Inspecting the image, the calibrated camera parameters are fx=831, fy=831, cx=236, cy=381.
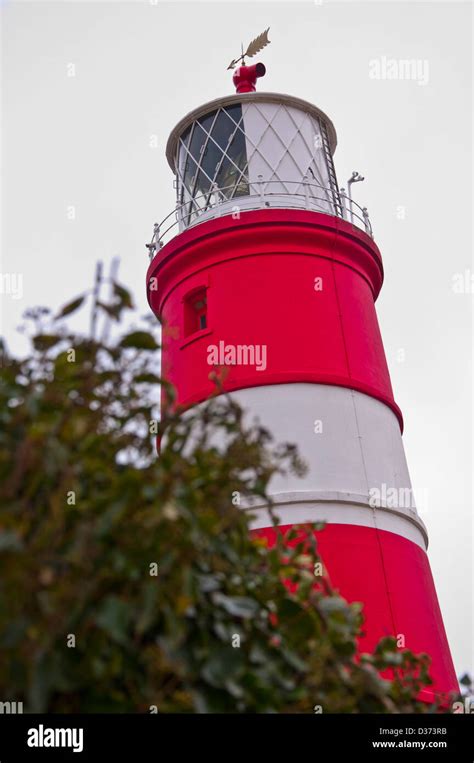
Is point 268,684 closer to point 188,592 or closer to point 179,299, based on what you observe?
point 188,592

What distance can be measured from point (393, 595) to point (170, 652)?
6895 millimetres

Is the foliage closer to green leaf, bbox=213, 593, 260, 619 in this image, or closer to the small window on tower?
green leaf, bbox=213, 593, 260, 619

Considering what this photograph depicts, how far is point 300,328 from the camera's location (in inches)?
→ 365

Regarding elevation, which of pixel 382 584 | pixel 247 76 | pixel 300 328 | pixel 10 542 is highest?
pixel 247 76

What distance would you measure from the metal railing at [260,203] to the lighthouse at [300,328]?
26 millimetres

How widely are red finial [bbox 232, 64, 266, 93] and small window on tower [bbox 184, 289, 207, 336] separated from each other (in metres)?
3.35

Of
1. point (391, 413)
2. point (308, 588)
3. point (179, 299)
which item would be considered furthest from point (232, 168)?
point (308, 588)

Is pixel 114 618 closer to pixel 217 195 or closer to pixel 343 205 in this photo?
pixel 217 195

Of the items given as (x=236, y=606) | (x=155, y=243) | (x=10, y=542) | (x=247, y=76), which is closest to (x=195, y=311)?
(x=155, y=243)

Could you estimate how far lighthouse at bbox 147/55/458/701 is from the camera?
8328 mm

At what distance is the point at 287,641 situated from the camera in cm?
250

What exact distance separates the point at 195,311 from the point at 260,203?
1.55m

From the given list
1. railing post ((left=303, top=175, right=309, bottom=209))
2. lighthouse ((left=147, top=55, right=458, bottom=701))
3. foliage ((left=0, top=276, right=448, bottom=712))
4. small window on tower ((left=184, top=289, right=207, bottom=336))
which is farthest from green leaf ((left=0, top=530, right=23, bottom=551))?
railing post ((left=303, top=175, right=309, bottom=209))

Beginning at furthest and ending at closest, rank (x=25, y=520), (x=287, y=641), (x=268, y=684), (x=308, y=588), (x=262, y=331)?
1. (x=262, y=331)
2. (x=308, y=588)
3. (x=287, y=641)
4. (x=268, y=684)
5. (x=25, y=520)
